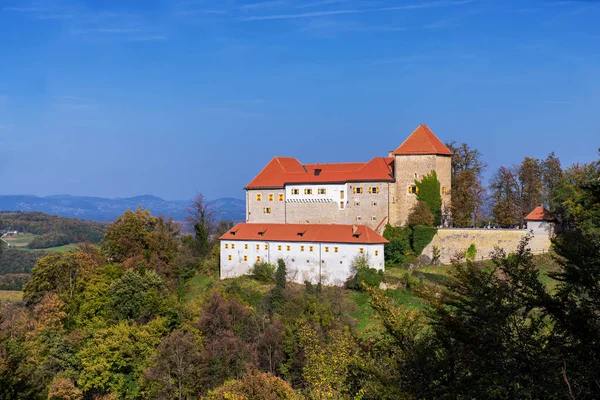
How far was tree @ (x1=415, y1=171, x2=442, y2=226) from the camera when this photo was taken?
4603cm

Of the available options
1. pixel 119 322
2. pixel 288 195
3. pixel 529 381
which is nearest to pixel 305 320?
pixel 119 322

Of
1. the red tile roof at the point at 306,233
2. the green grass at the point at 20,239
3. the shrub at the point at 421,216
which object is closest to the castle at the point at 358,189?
the shrub at the point at 421,216

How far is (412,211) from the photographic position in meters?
46.5

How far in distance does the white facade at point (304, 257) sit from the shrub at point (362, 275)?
35 centimetres

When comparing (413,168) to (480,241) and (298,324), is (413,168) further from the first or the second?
(298,324)

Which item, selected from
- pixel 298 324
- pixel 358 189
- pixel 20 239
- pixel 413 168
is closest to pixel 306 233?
pixel 358 189

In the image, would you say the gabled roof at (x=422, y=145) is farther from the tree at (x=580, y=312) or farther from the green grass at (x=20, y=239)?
the green grass at (x=20, y=239)

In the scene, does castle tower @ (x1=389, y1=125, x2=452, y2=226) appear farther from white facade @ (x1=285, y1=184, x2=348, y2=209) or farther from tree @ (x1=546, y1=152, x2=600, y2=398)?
tree @ (x1=546, y1=152, x2=600, y2=398)

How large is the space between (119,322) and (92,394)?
16.9 feet

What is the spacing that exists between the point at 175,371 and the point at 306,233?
18588 mm

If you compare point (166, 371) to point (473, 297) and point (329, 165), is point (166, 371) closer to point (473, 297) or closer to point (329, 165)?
point (473, 297)

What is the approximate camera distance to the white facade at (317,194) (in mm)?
48094

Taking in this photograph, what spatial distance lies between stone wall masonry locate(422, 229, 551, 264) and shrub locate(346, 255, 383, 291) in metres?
5.22

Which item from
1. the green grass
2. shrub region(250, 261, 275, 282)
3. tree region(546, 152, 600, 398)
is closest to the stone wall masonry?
shrub region(250, 261, 275, 282)
